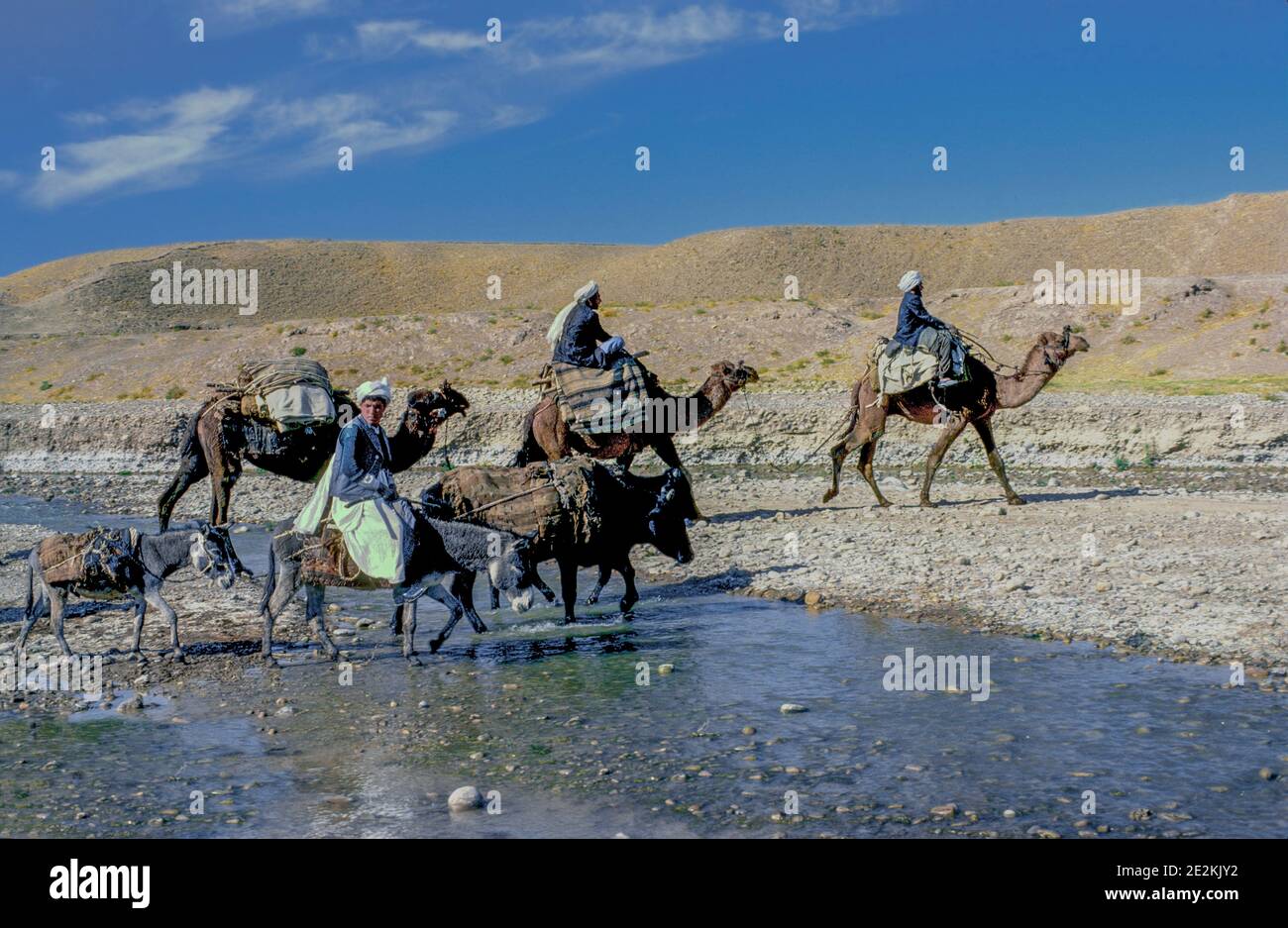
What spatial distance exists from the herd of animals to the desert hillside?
16.4 metres

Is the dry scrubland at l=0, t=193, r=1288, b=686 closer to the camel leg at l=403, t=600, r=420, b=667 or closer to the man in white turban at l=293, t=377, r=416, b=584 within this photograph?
the camel leg at l=403, t=600, r=420, b=667

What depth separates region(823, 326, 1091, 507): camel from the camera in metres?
16.9

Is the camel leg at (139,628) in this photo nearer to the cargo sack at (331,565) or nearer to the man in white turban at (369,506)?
the cargo sack at (331,565)

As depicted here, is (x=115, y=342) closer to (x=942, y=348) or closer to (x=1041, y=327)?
(x=1041, y=327)

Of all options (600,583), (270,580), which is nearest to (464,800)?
(270,580)

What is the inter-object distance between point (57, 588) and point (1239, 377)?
88.8ft

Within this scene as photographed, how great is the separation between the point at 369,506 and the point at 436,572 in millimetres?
771

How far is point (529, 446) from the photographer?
629 inches

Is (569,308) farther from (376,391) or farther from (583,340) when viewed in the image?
(376,391)

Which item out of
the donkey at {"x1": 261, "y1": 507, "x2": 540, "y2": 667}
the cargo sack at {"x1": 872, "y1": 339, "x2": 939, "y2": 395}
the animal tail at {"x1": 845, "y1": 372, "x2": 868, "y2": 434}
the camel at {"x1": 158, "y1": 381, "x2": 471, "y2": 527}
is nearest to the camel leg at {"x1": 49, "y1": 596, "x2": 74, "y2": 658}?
the donkey at {"x1": 261, "y1": 507, "x2": 540, "y2": 667}

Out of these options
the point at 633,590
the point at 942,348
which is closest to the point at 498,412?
the point at 942,348

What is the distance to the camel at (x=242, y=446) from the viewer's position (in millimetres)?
14406

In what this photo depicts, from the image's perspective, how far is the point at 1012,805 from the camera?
703 centimetres

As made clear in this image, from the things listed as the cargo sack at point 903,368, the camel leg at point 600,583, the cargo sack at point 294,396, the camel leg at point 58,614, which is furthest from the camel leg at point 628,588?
the cargo sack at point 903,368
